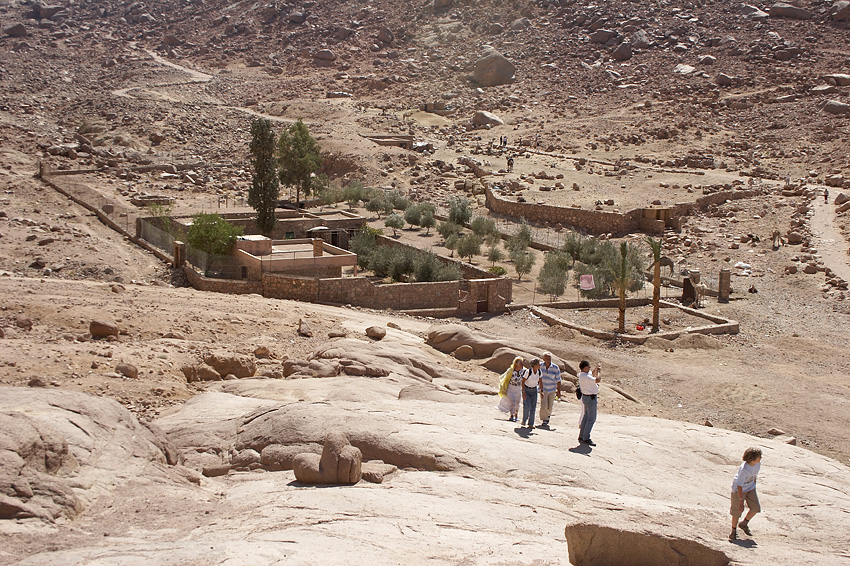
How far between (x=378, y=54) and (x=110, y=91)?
2653 cm

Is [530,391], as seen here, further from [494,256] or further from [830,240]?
[830,240]

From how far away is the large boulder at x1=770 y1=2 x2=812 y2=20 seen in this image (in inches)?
A: 3118

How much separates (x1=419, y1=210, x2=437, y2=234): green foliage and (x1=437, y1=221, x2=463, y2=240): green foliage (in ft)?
2.64

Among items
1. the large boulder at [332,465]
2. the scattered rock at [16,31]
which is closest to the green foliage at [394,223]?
the large boulder at [332,465]

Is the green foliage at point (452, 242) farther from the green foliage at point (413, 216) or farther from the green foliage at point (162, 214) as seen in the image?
the green foliage at point (162, 214)

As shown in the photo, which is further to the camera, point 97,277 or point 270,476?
point 97,277

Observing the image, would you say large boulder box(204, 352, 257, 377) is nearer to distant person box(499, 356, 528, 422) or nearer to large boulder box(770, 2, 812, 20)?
distant person box(499, 356, 528, 422)

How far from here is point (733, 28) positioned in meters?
79.7

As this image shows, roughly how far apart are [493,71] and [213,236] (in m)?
54.1

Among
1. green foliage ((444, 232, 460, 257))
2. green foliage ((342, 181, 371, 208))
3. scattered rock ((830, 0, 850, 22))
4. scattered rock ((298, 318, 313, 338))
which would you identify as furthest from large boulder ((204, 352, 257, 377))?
scattered rock ((830, 0, 850, 22))

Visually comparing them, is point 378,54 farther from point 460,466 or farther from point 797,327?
point 460,466

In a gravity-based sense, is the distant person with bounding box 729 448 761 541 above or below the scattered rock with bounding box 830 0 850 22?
below

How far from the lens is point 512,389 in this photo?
498 inches

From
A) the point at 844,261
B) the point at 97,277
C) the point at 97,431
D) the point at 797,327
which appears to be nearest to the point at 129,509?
the point at 97,431
